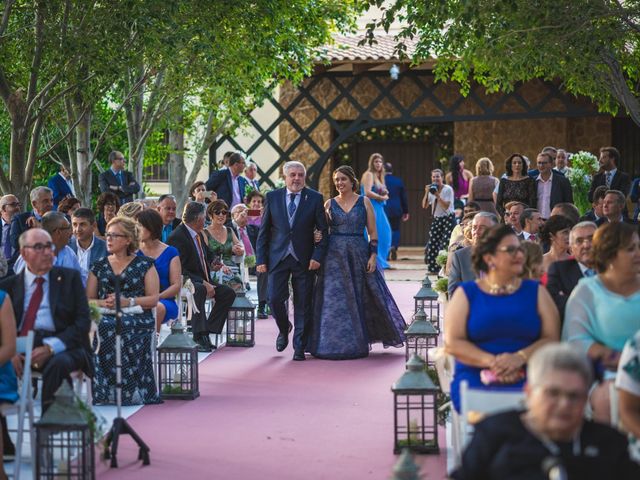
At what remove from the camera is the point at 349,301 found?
12.5 m

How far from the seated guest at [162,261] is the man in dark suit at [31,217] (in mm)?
1953

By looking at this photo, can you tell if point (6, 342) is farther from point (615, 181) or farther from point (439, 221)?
point (439, 221)

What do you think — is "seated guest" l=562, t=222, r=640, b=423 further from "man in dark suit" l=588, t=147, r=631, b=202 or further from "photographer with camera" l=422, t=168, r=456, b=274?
"photographer with camera" l=422, t=168, r=456, b=274

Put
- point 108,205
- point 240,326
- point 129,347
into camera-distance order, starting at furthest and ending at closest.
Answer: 1. point 108,205
2. point 240,326
3. point 129,347

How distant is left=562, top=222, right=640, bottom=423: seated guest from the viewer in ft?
21.6

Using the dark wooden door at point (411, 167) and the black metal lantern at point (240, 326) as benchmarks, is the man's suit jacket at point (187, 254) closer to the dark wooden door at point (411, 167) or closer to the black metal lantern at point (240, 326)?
the black metal lantern at point (240, 326)

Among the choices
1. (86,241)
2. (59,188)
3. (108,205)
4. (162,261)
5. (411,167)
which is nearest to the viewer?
(162,261)

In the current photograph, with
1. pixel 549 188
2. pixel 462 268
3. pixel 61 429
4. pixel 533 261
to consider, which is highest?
pixel 549 188

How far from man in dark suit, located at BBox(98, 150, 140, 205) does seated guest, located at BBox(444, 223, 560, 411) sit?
12.2m

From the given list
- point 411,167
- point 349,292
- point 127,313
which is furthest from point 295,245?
point 411,167

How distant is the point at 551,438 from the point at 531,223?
290 inches

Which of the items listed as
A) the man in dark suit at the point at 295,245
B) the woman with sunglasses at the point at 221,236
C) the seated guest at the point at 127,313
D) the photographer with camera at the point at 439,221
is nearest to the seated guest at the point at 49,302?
the seated guest at the point at 127,313

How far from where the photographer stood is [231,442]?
852 cm

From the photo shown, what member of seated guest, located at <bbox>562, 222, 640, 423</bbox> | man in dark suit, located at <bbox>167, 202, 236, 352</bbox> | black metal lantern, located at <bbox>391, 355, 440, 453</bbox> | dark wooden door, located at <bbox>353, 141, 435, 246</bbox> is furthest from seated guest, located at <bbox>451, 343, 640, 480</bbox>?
dark wooden door, located at <bbox>353, 141, 435, 246</bbox>
